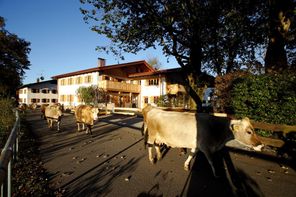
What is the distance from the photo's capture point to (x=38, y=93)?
62500mm

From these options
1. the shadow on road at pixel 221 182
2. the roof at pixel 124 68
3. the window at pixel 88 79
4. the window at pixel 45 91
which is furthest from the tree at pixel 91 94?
the window at pixel 45 91

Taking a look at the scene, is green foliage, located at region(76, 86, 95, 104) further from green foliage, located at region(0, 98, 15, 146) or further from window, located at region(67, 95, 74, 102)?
green foliage, located at region(0, 98, 15, 146)

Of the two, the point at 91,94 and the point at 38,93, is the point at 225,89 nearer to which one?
the point at 91,94

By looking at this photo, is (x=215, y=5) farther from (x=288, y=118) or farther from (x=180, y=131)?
(x=180, y=131)

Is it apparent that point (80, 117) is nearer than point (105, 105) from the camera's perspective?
Yes

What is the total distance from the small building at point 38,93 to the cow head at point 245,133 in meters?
64.5

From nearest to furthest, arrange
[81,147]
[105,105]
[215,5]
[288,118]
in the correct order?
[288,118]
[81,147]
[215,5]
[105,105]

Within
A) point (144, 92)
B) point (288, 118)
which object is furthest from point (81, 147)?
point (144, 92)

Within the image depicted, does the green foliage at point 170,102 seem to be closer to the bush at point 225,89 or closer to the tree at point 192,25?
the tree at point 192,25

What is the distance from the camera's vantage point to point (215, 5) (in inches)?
531

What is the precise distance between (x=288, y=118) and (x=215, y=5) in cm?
878

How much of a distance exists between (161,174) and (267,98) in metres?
5.31

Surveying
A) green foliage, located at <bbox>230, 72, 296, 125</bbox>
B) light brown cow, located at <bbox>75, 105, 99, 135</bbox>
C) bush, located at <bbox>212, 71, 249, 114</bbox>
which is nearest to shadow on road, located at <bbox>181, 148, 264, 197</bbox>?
green foliage, located at <bbox>230, 72, 296, 125</bbox>

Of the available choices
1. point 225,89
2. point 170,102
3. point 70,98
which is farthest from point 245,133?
point 70,98
